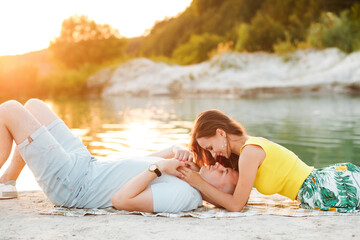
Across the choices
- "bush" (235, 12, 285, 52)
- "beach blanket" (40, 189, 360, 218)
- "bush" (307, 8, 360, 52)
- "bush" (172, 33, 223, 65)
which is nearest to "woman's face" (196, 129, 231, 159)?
"beach blanket" (40, 189, 360, 218)

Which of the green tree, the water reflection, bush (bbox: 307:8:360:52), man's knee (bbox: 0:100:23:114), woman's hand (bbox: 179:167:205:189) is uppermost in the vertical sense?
the green tree

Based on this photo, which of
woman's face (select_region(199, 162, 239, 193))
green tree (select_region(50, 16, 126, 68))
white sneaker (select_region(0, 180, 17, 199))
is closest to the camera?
woman's face (select_region(199, 162, 239, 193))

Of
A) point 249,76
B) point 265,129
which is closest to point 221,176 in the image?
point 265,129

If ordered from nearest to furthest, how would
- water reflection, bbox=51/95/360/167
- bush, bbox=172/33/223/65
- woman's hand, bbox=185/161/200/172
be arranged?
woman's hand, bbox=185/161/200/172 → water reflection, bbox=51/95/360/167 → bush, bbox=172/33/223/65

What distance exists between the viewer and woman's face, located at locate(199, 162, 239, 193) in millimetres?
3346

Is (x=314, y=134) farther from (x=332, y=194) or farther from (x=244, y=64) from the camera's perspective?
(x=244, y=64)

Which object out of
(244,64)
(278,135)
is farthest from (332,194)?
(244,64)

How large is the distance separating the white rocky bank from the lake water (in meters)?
3.15

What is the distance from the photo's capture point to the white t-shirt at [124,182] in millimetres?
3219

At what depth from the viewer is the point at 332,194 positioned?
3234 millimetres

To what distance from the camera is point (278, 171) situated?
323cm

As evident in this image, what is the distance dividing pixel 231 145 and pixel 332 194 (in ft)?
2.74

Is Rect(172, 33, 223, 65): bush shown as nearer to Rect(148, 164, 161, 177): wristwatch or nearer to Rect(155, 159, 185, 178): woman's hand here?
Rect(155, 159, 185, 178): woman's hand

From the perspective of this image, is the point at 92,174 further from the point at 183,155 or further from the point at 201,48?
the point at 201,48
